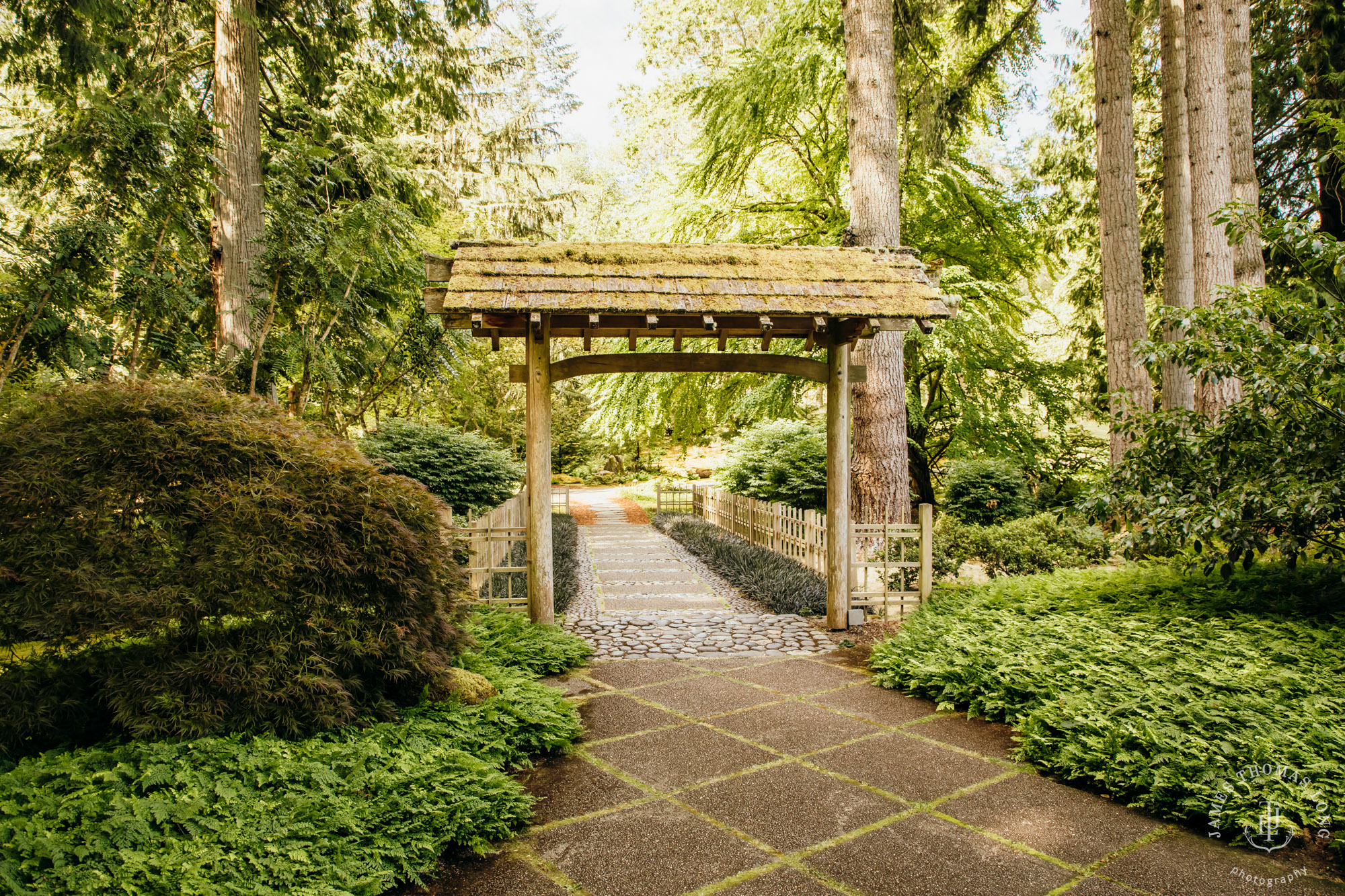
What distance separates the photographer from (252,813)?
3035 millimetres

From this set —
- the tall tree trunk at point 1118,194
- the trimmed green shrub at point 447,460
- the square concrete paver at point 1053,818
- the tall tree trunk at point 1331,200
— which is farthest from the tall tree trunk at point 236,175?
the tall tree trunk at point 1331,200

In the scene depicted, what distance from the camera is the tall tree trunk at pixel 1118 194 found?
925 cm

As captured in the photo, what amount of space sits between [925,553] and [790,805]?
14.1ft

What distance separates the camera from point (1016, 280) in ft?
44.6

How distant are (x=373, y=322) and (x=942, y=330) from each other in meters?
8.27

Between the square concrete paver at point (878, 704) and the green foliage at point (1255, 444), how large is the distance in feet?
6.38

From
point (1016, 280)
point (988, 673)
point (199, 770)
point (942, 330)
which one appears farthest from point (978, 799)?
point (1016, 280)

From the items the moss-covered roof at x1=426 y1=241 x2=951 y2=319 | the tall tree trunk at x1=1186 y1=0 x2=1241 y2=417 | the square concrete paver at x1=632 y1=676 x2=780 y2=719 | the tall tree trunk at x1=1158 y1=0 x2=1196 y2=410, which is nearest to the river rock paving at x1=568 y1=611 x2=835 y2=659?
the square concrete paver at x1=632 y1=676 x2=780 y2=719

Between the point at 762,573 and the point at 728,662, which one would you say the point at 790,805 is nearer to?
the point at 728,662

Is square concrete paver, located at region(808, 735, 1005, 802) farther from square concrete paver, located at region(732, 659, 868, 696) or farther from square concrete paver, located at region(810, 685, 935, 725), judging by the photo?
square concrete paver, located at region(732, 659, 868, 696)

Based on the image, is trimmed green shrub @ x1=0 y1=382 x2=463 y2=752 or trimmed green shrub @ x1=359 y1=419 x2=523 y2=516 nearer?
trimmed green shrub @ x1=0 y1=382 x2=463 y2=752

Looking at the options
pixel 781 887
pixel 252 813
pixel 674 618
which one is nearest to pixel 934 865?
pixel 781 887

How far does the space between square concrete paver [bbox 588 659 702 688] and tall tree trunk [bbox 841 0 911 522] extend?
381cm

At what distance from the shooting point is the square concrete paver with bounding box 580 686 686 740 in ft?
15.8
